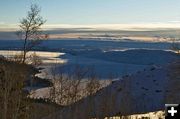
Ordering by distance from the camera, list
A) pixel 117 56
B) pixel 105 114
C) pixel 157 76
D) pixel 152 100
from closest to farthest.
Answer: pixel 105 114 → pixel 152 100 → pixel 157 76 → pixel 117 56

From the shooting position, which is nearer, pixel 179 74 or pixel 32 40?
pixel 179 74

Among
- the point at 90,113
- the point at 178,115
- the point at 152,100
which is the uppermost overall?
the point at 178,115

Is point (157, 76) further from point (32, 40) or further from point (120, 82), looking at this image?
point (32, 40)

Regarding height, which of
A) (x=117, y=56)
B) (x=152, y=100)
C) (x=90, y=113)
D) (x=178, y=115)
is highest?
(x=178, y=115)

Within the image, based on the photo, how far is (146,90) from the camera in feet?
67.2

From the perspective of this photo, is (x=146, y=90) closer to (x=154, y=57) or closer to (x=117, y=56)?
(x=154, y=57)

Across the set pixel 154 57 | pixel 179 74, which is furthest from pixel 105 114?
pixel 154 57

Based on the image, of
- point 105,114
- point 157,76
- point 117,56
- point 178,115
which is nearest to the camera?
point 178,115

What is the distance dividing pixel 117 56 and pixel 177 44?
9455cm

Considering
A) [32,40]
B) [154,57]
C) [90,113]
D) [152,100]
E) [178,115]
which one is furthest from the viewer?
[154,57]

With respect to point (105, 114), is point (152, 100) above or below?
below

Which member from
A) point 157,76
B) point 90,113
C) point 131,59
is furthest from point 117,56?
point 90,113

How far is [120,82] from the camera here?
21.8 m

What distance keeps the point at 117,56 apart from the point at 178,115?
10998cm
